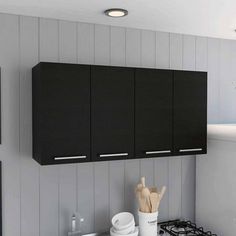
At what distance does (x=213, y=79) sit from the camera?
2.91 m

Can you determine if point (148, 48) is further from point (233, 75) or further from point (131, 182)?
point (131, 182)

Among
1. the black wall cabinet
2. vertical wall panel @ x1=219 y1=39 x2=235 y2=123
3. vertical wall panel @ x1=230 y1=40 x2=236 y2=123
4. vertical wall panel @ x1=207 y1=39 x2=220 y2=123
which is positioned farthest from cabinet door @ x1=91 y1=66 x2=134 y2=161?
vertical wall panel @ x1=230 y1=40 x2=236 y2=123

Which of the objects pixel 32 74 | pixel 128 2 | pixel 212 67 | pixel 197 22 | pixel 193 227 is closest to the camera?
pixel 128 2

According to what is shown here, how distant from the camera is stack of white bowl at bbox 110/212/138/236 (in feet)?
7.54

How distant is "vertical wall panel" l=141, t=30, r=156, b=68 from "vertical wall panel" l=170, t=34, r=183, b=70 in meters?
0.18

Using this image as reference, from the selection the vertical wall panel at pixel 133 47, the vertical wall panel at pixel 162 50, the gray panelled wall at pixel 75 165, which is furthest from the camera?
the vertical wall panel at pixel 162 50

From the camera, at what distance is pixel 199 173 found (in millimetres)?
2762

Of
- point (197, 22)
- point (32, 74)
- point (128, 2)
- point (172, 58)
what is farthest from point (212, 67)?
point (32, 74)

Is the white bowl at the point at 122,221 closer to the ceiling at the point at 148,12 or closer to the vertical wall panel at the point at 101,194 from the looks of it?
the vertical wall panel at the point at 101,194

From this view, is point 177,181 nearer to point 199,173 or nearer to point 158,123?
point 199,173

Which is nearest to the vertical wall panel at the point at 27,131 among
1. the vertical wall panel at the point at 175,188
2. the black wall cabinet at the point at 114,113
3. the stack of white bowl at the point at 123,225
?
the black wall cabinet at the point at 114,113

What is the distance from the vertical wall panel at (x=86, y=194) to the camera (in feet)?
8.04

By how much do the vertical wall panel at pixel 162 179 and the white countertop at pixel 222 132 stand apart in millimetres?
447

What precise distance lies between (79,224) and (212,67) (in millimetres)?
1786
